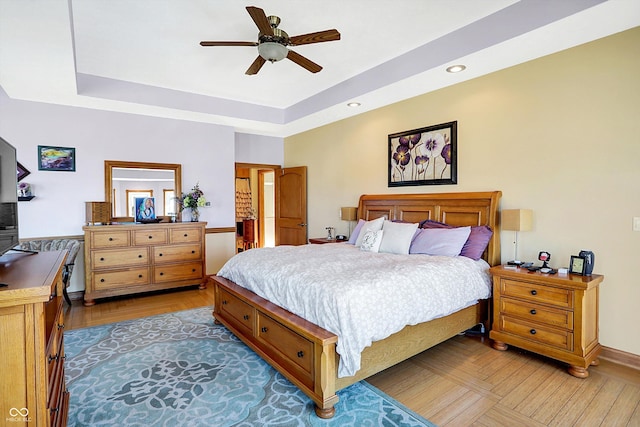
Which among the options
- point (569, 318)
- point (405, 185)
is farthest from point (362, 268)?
point (405, 185)

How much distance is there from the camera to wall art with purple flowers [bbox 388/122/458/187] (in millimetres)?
3896

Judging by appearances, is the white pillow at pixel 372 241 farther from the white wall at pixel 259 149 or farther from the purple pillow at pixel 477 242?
the white wall at pixel 259 149

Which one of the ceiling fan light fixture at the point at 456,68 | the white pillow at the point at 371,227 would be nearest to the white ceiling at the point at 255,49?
the ceiling fan light fixture at the point at 456,68

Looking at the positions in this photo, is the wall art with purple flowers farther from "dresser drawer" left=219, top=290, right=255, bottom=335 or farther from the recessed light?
"dresser drawer" left=219, top=290, right=255, bottom=335

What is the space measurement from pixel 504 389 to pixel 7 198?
10.9 ft

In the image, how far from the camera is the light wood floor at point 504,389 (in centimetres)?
208

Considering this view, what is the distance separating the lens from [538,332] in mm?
2775

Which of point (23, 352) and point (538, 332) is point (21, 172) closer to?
point (23, 352)

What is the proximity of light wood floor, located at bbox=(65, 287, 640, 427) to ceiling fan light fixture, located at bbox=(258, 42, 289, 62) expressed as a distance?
110 inches

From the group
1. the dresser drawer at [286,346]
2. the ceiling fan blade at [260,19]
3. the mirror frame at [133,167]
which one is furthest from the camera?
the mirror frame at [133,167]

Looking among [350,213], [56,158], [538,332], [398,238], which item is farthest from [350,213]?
[56,158]

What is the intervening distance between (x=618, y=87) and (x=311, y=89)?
11.1 ft

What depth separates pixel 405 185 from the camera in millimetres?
4398

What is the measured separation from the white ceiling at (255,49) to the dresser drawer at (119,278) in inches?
88.7
